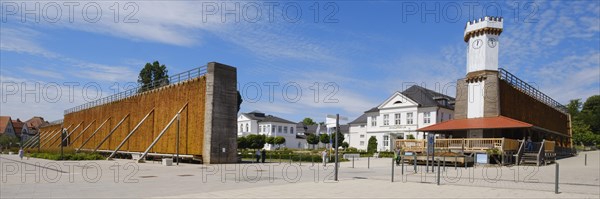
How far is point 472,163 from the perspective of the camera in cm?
2770

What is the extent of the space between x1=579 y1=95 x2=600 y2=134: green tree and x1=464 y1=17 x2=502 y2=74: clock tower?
62.9 m

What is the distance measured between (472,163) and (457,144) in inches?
101

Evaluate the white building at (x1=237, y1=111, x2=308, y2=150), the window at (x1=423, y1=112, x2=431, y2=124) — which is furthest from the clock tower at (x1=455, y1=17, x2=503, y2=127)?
the white building at (x1=237, y1=111, x2=308, y2=150)

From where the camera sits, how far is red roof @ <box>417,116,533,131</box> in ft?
98.6

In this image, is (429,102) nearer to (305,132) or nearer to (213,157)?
(213,157)

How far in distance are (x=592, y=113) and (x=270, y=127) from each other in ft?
217

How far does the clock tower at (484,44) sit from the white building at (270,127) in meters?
59.9

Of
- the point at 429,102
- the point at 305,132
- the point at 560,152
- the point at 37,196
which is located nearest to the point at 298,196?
the point at 37,196

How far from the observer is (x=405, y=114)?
196 ft

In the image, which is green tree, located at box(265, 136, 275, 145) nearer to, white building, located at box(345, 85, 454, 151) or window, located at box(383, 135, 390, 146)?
white building, located at box(345, 85, 454, 151)

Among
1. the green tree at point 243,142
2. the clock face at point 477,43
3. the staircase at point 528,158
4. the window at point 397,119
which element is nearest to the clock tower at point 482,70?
the clock face at point 477,43

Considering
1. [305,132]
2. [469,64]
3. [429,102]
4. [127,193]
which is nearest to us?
[127,193]

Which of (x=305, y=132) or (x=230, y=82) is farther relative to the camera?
(x=305, y=132)

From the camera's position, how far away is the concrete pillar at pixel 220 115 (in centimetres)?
3022
